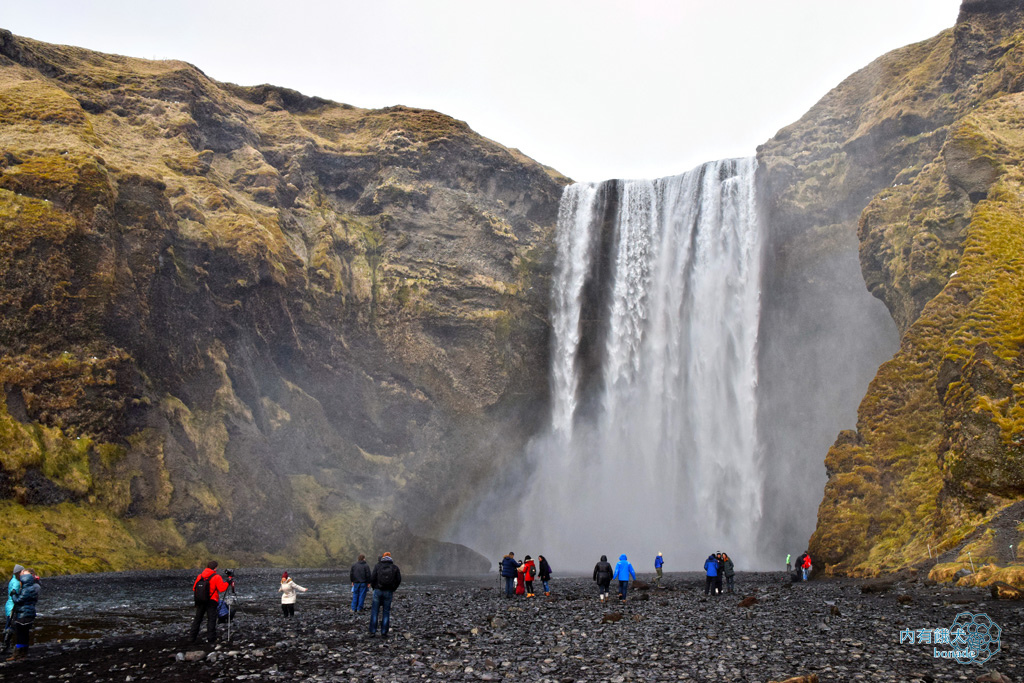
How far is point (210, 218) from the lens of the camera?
53.7m


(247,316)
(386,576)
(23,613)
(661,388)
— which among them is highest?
(247,316)

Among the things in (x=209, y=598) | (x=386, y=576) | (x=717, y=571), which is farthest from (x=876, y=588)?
(x=209, y=598)

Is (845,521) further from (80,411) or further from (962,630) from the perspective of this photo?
(80,411)

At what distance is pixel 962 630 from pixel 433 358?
4843 cm

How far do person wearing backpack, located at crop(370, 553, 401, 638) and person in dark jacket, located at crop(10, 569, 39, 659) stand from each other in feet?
23.2

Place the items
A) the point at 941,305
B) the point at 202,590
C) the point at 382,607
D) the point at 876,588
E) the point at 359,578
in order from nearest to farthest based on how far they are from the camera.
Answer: the point at 202,590
the point at 382,607
the point at 359,578
the point at 876,588
the point at 941,305

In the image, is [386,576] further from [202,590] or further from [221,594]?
[202,590]

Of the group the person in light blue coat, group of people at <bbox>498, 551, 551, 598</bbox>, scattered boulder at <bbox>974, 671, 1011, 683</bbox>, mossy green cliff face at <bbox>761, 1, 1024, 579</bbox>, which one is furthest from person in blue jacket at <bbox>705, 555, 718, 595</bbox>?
the person in light blue coat

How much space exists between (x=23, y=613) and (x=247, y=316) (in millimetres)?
41120

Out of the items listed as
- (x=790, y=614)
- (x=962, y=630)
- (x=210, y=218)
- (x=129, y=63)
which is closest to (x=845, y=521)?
(x=790, y=614)

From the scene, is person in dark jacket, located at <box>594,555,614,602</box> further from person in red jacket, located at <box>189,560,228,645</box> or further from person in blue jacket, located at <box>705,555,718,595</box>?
person in red jacket, located at <box>189,560,228,645</box>

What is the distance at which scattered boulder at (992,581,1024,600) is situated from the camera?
17.3 m

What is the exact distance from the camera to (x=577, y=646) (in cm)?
1410

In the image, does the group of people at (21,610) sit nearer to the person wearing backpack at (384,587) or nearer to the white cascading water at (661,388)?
the person wearing backpack at (384,587)
